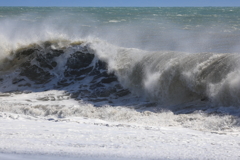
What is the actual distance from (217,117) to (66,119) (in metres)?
2.60

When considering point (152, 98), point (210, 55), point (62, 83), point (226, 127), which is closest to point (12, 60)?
point (62, 83)

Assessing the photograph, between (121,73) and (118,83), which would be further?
(121,73)

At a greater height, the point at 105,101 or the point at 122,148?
the point at 105,101

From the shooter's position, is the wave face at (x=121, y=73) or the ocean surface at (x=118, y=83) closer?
the ocean surface at (x=118, y=83)

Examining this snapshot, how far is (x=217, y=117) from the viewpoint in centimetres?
595

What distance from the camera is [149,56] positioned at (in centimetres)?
973

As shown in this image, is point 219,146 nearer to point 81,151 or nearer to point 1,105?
point 81,151

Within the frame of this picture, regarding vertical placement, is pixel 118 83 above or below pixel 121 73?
below

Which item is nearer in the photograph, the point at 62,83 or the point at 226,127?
the point at 226,127

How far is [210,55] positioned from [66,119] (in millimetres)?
4163

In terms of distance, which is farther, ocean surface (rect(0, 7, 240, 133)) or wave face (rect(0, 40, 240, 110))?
wave face (rect(0, 40, 240, 110))

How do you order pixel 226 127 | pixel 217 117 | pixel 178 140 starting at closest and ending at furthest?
pixel 178 140 → pixel 226 127 → pixel 217 117

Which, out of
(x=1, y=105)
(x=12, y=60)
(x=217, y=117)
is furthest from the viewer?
(x=12, y=60)

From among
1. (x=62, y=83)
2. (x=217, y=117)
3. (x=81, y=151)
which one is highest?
(x=62, y=83)
